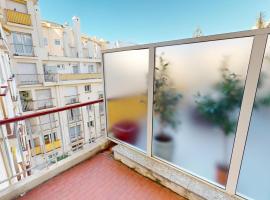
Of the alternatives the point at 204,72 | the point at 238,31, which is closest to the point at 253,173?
the point at 204,72

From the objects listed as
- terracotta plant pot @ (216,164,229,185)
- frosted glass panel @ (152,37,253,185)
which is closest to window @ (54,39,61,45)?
frosted glass panel @ (152,37,253,185)

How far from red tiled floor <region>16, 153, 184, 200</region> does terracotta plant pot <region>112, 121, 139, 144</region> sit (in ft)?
1.38

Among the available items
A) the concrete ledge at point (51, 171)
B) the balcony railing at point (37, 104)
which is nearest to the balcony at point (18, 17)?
the balcony railing at point (37, 104)

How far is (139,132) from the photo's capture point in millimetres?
1854

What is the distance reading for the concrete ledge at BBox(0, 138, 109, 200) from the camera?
62.1 inches

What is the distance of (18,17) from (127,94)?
6.76 metres

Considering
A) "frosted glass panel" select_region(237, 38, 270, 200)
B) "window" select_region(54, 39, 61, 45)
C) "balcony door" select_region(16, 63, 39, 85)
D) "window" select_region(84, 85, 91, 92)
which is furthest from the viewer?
"window" select_region(54, 39, 61, 45)

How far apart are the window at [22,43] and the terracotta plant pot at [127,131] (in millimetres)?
6547

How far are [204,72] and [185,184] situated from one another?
115 cm

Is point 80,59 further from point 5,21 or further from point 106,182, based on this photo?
point 106,182

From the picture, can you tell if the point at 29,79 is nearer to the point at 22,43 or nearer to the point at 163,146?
the point at 22,43

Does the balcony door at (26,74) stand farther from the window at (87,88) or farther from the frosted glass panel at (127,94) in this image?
the frosted glass panel at (127,94)

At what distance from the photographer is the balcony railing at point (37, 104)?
661cm

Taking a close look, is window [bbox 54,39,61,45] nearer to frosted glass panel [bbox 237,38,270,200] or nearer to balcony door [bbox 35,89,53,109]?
balcony door [bbox 35,89,53,109]
